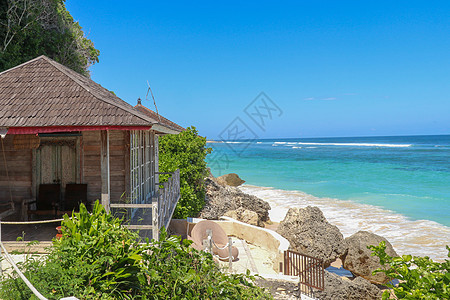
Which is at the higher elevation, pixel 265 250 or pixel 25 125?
pixel 25 125

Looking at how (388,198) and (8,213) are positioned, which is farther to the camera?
(388,198)

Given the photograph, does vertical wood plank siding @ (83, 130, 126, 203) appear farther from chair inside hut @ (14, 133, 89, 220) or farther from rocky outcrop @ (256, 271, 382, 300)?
rocky outcrop @ (256, 271, 382, 300)

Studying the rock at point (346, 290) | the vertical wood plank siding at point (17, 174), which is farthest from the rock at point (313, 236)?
the vertical wood plank siding at point (17, 174)

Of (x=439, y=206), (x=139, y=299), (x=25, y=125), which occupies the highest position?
(x=25, y=125)

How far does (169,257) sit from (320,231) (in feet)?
28.7

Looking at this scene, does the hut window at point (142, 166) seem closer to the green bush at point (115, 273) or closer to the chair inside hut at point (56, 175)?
the chair inside hut at point (56, 175)

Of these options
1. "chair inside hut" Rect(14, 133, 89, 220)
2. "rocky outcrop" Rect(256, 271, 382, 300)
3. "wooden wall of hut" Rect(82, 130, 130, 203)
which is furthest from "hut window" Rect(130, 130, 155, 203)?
"rocky outcrop" Rect(256, 271, 382, 300)

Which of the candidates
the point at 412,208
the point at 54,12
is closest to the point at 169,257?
the point at 54,12

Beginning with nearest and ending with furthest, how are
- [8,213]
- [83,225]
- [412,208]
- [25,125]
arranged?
[83,225]
[25,125]
[8,213]
[412,208]

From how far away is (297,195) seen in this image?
95.2 feet

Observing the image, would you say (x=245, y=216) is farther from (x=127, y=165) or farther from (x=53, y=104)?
(x=53, y=104)

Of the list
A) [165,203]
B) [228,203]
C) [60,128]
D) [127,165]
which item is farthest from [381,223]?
[60,128]

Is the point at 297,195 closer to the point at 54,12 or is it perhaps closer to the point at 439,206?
the point at 439,206

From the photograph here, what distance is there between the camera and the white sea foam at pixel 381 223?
49.9 feet
